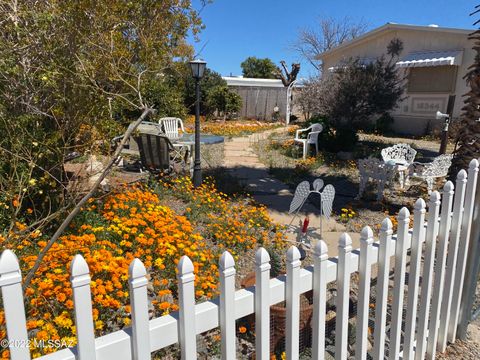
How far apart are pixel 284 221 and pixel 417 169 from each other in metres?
3.18

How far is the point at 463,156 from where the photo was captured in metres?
4.50

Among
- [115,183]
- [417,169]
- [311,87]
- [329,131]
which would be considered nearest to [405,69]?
[311,87]

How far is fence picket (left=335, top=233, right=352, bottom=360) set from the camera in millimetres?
1625

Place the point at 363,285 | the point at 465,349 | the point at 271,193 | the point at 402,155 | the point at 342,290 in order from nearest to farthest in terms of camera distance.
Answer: the point at 342,290 < the point at 363,285 < the point at 465,349 < the point at 271,193 < the point at 402,155

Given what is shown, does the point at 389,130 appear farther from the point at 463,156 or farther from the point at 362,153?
the point at 463,156

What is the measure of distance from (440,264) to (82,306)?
210 centimetres

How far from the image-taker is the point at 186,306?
1199 mm

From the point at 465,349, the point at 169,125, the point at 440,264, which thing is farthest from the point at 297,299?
the point at 169,125

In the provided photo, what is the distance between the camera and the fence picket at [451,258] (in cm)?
233

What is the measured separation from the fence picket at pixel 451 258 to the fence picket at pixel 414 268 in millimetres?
418

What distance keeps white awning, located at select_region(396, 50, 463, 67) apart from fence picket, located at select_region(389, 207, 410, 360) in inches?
537

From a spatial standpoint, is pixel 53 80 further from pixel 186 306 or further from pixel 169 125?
pixel 169 125

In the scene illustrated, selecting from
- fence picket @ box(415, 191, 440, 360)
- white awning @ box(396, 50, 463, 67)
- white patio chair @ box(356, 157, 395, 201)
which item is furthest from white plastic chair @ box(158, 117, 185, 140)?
white awning @ box(396, 50, 463, 67)

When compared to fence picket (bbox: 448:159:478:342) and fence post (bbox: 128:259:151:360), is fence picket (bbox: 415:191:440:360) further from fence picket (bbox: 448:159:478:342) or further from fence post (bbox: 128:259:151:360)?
fence post (bbox: 128:259:151:360)
